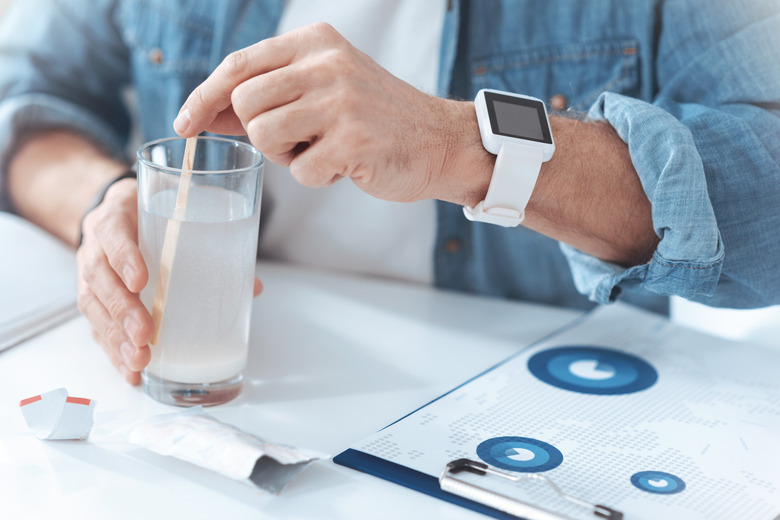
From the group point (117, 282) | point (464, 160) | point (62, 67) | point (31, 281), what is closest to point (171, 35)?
point (62, 67)

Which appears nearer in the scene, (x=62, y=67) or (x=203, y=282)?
(x=203, y=282)

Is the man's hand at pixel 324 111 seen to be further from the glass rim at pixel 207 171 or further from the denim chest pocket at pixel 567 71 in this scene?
the denim chest pocket at pixel 567 71

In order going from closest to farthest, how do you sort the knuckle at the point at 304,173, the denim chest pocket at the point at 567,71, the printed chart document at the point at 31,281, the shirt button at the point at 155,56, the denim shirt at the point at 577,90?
1. the knuckle at the point at 304,173
2. the denim shirt at the point at 577,90
3. the printed chart document at the point at 31,281
4. the denim chest pocket at the point at 567,71
5. the shirt button at the point at 155,56

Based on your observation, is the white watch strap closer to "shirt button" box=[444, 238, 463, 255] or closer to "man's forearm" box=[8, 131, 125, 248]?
"shirt button" box=[444, 238, 463, 255]

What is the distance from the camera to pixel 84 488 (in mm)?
622

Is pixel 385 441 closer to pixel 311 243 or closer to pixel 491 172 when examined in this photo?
pixel 491 172

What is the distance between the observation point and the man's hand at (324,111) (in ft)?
2.18

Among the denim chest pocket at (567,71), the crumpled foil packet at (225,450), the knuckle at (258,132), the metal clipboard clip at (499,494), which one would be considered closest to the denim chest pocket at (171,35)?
the denim chest pocket at (567,71)

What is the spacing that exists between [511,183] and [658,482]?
1.00ft

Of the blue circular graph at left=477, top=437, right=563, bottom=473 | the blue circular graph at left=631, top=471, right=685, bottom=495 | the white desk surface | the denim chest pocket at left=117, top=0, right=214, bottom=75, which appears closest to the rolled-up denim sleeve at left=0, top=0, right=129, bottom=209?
the denim chest pocket at left=117, top=0, right=214, bottom=75

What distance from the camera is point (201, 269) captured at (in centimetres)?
71

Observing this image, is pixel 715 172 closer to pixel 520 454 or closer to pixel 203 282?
pixel 520 454

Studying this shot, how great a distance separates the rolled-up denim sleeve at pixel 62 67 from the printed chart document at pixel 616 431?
0.88 metres

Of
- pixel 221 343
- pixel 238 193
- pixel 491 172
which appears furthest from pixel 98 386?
pixel 491 172
